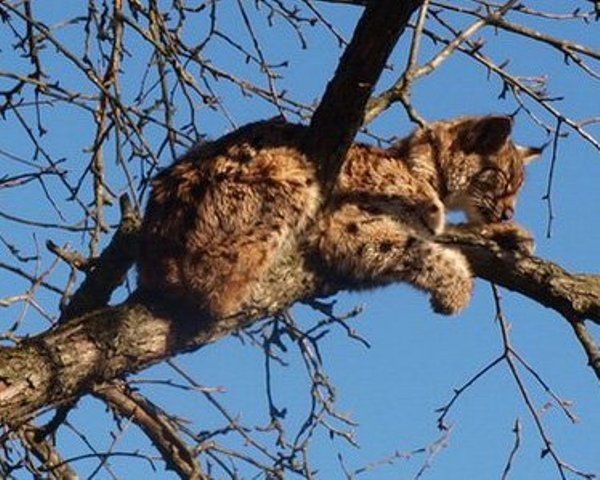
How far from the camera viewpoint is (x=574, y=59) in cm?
445

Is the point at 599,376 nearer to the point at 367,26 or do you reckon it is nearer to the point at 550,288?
the point at 550,288

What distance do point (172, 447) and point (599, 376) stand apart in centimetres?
168

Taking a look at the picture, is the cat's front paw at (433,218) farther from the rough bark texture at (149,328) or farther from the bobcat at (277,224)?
the rough bark texture at (149,328)

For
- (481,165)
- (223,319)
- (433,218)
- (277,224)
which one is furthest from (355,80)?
(481,165)

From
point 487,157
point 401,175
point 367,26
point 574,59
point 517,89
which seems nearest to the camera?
point 367,26

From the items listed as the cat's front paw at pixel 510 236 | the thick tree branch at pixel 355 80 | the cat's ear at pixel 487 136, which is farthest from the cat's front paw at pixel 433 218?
the thick tree branch at pixel 355 80

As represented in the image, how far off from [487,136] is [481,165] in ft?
0.52

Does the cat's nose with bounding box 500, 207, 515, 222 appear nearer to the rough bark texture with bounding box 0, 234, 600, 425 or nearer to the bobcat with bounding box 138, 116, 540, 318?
the bobcat with bounding box 138, 116, 540, 318

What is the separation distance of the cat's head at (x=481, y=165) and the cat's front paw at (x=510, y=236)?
1.34ft

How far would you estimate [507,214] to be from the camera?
18.7 ft

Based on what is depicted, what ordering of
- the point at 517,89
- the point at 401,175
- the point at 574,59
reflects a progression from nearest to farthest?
the point at 574,59
the point at 517,89
the point at 401,175

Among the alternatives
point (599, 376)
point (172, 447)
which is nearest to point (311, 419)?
point (172, 447)

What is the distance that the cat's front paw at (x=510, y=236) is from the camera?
507 cm

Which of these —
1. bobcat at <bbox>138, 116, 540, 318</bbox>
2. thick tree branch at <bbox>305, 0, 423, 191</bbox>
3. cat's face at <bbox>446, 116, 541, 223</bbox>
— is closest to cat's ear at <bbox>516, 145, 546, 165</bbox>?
cat's face at <bbox>446, 116, 541, 223</bbox>
